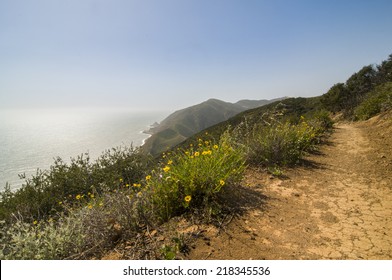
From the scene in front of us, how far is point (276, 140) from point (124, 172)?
27.0 feet

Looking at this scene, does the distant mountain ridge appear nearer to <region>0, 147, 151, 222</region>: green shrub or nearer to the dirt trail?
<region>0, 147, 151, 222</region>: green shrub

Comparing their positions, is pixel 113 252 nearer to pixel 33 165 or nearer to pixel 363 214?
pixel 363 214

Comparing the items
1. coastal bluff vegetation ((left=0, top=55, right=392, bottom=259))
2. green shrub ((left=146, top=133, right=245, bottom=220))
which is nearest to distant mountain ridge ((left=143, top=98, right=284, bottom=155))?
coastal bluff vegetation ((left=0, top=55, right=392, bottom=259))

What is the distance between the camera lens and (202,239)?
7.99 ft

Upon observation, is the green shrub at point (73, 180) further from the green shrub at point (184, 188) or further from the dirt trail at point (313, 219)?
the dirt trail at point (313, 219)

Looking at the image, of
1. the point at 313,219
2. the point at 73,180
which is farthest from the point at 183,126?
the point at 313,219

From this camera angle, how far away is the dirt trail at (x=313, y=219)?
226 cm

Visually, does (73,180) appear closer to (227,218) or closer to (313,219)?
(227,218)

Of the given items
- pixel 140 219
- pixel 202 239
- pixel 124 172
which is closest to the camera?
pixel 202 239

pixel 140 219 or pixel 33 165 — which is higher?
pixel 140 219

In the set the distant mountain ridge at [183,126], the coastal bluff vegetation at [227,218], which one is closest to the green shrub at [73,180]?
the coastal bluff vegetation at [227,218]

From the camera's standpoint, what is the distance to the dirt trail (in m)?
2.26
